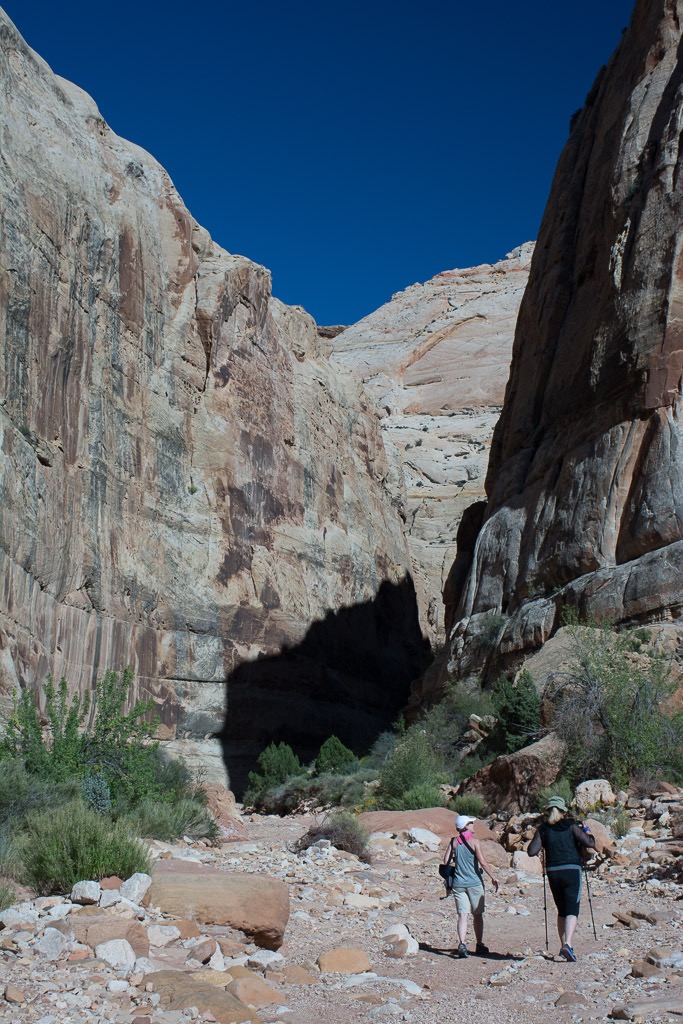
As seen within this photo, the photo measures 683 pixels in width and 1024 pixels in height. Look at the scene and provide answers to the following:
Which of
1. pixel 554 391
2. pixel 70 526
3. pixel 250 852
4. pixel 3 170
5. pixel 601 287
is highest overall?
pixel 3 170

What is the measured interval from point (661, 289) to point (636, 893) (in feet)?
61.9

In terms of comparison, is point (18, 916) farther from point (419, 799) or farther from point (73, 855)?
point (419, 799)

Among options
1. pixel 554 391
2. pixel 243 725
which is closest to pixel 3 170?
pixel 554 391

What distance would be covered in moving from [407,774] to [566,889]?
11.5 m

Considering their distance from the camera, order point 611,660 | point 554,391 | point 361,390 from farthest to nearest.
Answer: point 361,390, point 554,391, point 611,660

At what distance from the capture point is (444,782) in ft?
64.8

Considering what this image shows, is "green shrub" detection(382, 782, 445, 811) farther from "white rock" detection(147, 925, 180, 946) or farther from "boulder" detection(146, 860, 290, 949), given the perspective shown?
"white rock" detection(147, 925, 180, 946)

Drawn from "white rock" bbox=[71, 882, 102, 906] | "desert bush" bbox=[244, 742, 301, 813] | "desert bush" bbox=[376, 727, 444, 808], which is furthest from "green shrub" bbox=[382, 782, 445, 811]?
"desert bush" bbox=[244, 742, 301, 813]

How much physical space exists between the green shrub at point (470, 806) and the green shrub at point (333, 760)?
12.7m

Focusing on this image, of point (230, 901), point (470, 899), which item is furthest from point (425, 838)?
point (230, 901)


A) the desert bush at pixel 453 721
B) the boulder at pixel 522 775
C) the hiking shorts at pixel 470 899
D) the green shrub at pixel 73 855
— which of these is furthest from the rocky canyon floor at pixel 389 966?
the desert bush at pixel 453 721

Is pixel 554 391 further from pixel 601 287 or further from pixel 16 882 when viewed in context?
pixel 16 882

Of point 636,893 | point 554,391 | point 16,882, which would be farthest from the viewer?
point 554,391

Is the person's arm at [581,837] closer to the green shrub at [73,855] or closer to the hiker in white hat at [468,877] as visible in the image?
the hiker in white hat at [468,877]
